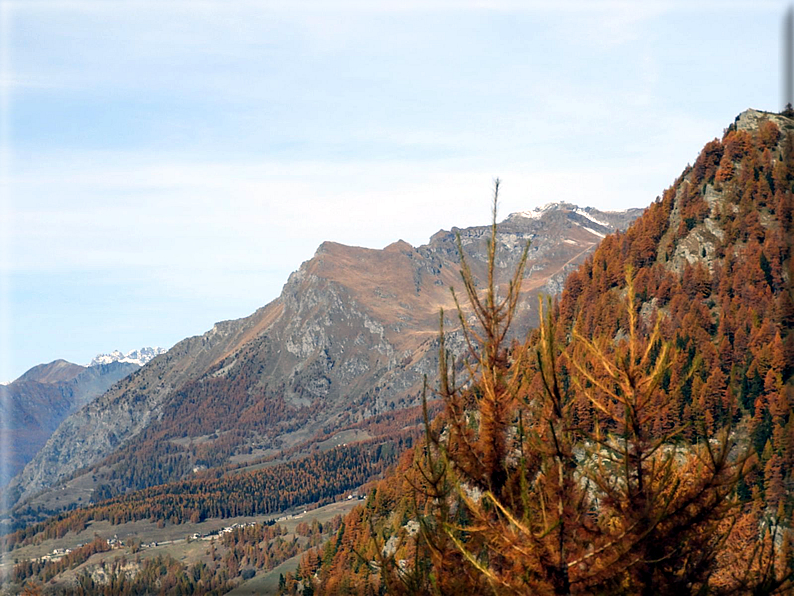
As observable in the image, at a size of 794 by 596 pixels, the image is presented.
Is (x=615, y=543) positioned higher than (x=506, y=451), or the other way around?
(x=506, y=451)

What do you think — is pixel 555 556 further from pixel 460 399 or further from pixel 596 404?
pixel 460 399

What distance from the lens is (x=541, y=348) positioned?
18844mm

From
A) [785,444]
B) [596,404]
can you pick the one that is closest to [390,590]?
[596,404]

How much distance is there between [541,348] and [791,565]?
1050 cm

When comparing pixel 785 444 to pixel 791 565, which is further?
pixel 785 444

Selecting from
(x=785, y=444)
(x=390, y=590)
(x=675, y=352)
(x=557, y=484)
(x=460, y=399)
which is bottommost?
(x=785, y=444)

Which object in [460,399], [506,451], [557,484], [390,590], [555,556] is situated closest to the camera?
[555,556]

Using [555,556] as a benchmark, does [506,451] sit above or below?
above

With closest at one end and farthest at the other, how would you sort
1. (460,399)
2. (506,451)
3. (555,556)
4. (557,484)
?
(555,556) → (557,484) → (506,451) → (460,399)

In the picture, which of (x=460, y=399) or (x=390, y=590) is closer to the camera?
(x=390, y=590)

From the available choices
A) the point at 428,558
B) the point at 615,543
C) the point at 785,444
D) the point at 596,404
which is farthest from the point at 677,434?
the point at 785,444

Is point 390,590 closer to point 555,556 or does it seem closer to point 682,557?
point 555,556

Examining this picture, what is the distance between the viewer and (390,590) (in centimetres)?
2111

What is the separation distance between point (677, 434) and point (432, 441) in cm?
738
